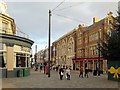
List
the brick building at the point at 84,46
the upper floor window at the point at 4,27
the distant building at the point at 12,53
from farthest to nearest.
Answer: the brick building at the point at 84,46, the upper floor window at the point at 4,27, the distant building at the point at 12,53

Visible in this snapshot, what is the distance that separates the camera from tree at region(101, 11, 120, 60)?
95.7 feet

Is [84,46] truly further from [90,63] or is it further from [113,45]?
[113,45]

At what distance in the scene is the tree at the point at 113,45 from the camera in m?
29.2

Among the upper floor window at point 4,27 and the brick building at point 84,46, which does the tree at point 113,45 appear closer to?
the upper floor window at point 4,27

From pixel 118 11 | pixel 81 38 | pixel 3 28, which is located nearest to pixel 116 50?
pixel 118 11

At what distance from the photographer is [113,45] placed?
29.5 metres

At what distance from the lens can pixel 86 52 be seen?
74.1 m

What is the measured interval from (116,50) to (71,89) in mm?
11839

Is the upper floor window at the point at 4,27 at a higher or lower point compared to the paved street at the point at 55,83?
higher

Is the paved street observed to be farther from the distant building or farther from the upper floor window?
the upper floor window

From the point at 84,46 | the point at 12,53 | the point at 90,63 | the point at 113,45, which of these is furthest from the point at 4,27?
the point at 84,46

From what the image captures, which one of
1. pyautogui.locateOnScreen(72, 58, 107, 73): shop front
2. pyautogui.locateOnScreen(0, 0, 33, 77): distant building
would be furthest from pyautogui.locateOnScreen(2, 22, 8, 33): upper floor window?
pyautogui.locateOnScreen(72, 58, 107, 73): shop front

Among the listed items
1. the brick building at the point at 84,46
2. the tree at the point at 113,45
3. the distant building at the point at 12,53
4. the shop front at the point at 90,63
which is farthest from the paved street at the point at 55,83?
the shop front at the point at 90,63

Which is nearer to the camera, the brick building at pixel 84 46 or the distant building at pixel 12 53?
the distant building at pixel 12 53
